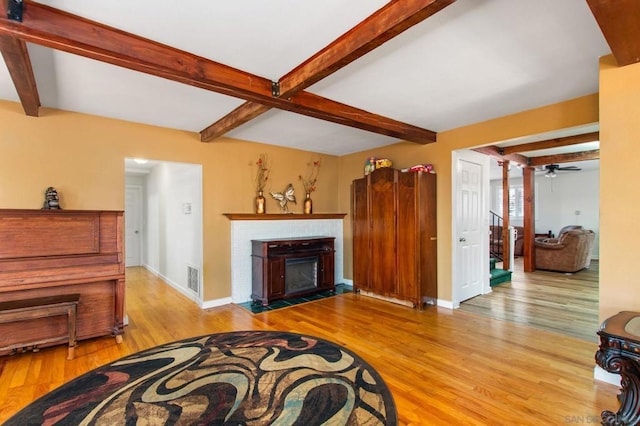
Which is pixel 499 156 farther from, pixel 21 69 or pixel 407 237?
pixel 21 69

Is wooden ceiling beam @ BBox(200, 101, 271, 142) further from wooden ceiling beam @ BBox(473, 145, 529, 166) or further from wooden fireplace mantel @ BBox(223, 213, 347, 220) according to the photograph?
wooden ceiling beam @ BBox(473, 145, 529, 166)

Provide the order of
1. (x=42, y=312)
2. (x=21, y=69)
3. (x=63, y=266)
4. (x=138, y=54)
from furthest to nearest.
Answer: (x=63, y=266), (x=42, y=312), (x=21, y=69), (x=138, y=54)

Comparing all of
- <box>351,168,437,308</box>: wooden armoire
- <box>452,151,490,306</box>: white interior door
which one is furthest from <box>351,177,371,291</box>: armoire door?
<box>452,151,490,306</box>: white interior door

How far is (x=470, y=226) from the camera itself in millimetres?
4621

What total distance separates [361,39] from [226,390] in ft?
8.45

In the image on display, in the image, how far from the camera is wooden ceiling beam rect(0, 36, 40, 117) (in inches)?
71.9

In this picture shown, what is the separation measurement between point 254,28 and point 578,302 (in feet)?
18.0

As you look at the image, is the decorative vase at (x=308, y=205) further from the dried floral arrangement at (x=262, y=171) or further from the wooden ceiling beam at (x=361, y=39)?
the wooden ceiling beam at (x=361, y=39)

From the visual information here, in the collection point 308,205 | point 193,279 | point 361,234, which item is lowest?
point 193,279

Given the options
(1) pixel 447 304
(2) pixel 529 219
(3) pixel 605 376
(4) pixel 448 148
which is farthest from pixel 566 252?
(3) pixel 605 376

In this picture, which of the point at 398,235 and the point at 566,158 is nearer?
the point at 398,235

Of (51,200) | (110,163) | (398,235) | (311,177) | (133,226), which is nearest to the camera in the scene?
(51,200)

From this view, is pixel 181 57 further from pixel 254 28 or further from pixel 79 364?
pixel 79 364

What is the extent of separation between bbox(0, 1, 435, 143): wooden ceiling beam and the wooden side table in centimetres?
272
